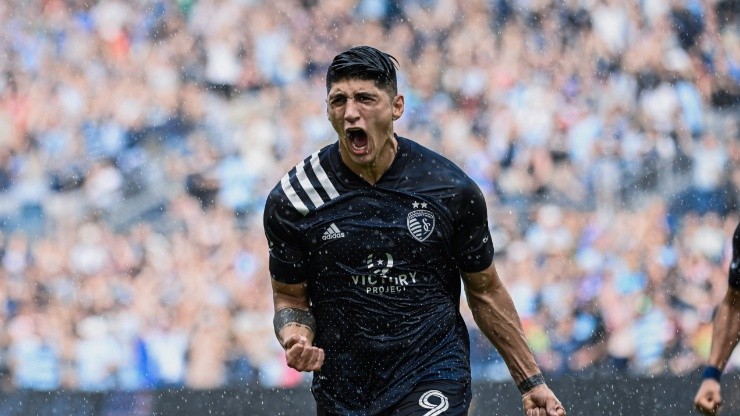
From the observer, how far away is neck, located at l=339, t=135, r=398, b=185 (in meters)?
4.39

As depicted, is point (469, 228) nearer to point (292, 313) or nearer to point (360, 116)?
point (360, 116)

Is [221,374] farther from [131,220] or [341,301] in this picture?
[341,301]

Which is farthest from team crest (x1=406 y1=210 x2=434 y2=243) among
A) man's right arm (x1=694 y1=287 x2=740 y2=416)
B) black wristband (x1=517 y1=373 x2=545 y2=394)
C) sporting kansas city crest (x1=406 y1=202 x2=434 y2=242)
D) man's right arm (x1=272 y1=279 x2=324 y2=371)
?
man's right arm (x1=694 y1=287 x2=740 y2=416)

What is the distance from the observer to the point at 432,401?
13.9 feet

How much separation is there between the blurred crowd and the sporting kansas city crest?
17.4 feet

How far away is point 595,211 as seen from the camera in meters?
10.4

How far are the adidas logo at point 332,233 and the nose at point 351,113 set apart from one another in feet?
1.19

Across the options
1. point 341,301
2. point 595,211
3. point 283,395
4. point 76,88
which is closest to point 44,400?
point 283,395

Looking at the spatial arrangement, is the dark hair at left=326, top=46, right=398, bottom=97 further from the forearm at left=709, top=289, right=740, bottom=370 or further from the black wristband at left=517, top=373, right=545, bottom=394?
the forearm at left=709, top=289, right=740, bottom=370

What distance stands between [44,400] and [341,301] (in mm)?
5503

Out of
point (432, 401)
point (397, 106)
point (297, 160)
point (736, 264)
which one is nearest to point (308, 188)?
point (397, 106)

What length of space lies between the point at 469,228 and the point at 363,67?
657mm

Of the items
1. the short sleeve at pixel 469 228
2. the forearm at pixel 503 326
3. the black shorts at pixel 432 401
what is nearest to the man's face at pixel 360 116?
the short sleeve at pixel 469 228

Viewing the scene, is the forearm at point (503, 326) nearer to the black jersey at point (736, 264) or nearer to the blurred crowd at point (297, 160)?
the black jersey at point (736, 264)
